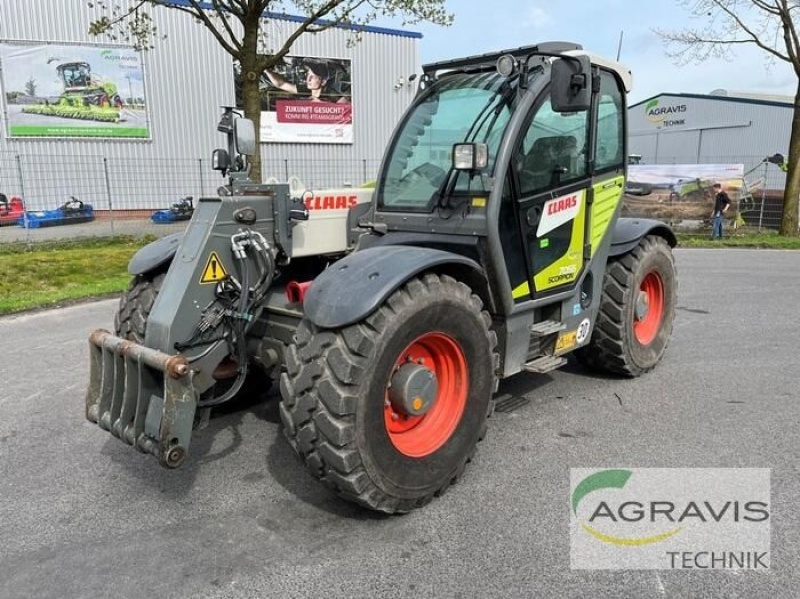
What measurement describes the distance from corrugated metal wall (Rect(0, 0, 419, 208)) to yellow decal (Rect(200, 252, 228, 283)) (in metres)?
15.1

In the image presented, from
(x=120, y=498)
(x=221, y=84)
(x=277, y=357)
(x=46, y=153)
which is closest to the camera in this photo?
(x=120, y=498)

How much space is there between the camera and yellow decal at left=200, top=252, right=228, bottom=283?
331 cm

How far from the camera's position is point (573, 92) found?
135 inches

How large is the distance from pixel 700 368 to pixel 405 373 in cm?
338

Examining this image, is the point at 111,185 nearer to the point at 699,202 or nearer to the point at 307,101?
the point at 307,101

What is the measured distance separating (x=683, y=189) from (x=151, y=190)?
50.7 feet

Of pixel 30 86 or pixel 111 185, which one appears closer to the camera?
pixel 111 185

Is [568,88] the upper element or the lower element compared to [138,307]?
upper

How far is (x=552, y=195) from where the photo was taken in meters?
3.99

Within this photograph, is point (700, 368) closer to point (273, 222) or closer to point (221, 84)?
point (273, 222)

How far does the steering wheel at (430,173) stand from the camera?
3961 millimetres

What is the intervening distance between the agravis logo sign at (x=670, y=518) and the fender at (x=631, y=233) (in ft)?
6.41

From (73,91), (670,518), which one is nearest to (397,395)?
(670,518)

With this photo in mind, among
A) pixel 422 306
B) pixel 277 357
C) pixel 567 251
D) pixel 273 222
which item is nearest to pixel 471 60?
pixel 567 251
